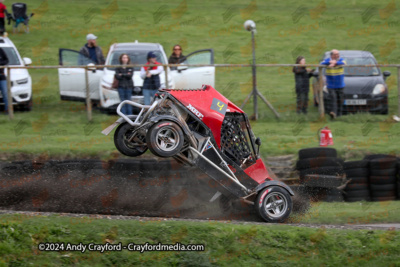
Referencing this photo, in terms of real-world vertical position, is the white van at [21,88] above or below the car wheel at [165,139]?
above

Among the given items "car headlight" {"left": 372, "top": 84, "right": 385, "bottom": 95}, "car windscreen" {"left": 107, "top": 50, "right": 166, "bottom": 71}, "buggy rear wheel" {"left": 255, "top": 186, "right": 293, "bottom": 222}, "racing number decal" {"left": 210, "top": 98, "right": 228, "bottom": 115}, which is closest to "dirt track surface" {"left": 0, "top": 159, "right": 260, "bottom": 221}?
"buggy rear wheel" {"left": 255, "top": 186, "right": 293, "bottom": 222}

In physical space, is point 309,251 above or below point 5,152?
below

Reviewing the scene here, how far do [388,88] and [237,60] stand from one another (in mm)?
6975

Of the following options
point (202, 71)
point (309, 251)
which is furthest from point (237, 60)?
point (309, 251)

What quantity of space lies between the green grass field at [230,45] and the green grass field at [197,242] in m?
3.60

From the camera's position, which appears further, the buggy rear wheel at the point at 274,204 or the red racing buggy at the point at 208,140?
the buggy rear wheel at the point at 274,204

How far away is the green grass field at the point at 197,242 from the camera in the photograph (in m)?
6.62

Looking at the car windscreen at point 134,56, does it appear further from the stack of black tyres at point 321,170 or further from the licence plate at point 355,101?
the stack of black tyres at point 321,170

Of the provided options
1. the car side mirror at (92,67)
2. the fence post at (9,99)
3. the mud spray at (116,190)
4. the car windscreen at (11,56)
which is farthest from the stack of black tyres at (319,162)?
the car windscreen at (11,56)

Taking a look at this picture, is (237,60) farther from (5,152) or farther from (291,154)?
(5,152)

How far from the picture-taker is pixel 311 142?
37.8 ft

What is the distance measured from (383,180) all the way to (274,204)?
250 cm

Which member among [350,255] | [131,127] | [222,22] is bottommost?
[350,255]

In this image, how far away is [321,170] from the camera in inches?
392
